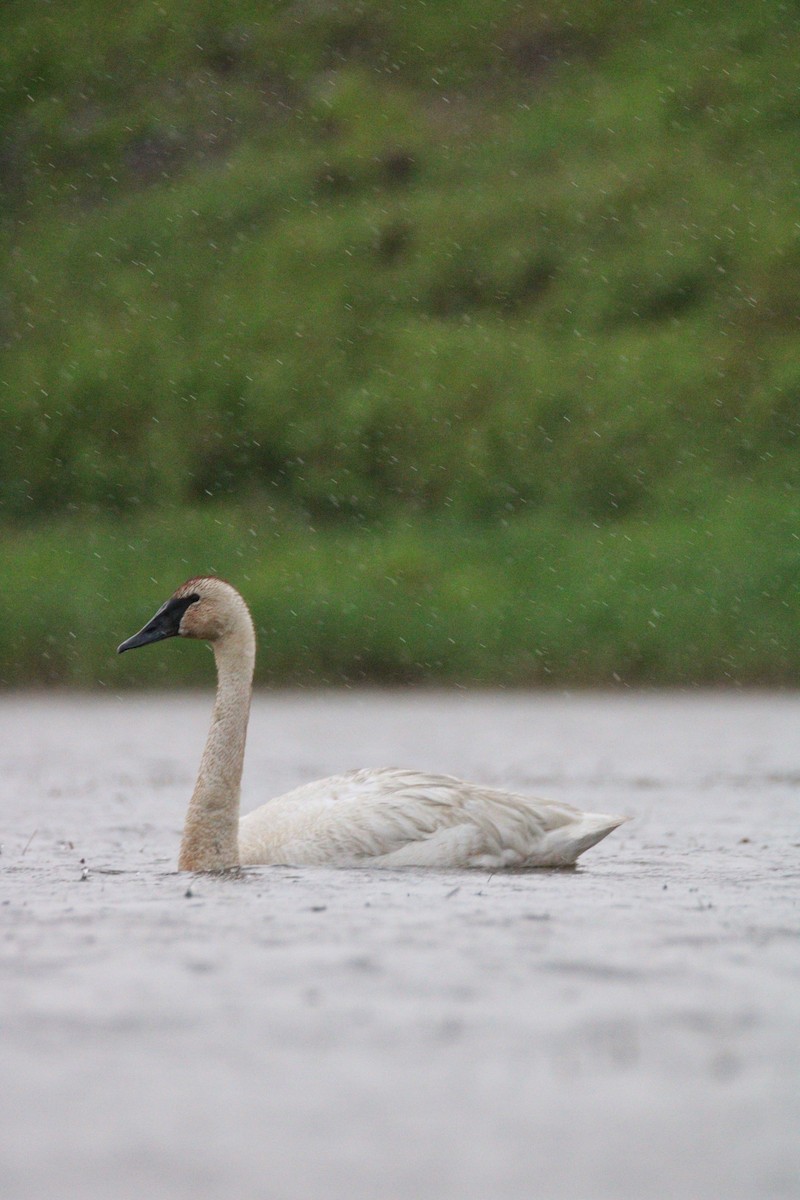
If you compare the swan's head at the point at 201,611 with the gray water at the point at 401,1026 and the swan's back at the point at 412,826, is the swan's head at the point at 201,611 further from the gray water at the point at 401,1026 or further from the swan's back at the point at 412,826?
the gray water at the point at 401,1026

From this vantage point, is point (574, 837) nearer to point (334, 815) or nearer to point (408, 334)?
point (334, 815)

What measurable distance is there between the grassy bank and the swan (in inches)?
1273

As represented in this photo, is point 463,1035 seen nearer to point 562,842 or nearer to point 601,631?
point 562,842

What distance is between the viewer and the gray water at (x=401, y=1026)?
4.70 meters

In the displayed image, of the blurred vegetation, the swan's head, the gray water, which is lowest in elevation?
the gray water

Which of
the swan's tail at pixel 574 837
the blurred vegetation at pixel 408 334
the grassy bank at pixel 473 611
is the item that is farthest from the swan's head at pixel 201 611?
the blurred vegetation at pixel 408 334

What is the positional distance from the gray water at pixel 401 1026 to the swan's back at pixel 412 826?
0.26m

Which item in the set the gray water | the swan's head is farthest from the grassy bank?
the swan's head

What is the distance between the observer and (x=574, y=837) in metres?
11.7

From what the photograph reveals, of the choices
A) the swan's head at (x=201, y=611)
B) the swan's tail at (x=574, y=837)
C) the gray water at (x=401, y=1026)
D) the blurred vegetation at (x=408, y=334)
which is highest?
the blurred vegetation at (x=408, y=334)

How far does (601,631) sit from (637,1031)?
40280 millimetres

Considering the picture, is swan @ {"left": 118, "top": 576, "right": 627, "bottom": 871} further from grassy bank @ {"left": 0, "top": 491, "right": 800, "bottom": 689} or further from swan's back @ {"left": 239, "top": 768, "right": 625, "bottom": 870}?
grassy bank @ {"left": 0, "top": 491, "right": 800, "bottom": 689}

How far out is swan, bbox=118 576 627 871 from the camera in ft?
35.4

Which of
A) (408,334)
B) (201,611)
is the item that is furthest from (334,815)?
(408,334)
